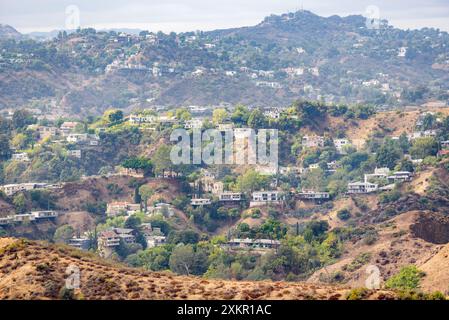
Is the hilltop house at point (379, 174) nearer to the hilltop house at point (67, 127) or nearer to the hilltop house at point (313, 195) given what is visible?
the hilltop house at point (313, 195)

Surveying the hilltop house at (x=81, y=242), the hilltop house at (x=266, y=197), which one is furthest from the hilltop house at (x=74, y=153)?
the hilltop house at (x=81, y=242)

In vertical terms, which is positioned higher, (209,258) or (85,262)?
(85,262)

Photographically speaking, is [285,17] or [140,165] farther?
[285,17]

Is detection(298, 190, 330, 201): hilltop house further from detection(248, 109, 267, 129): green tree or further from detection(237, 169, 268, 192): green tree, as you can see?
detection(248, 109, 267, 129): green tree

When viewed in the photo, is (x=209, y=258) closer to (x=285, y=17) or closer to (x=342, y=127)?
(x=342, y=127)

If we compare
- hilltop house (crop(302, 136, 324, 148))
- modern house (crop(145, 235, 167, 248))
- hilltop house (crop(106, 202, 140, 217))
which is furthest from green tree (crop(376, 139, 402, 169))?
modern house (crop(145, 235, 167, 248))

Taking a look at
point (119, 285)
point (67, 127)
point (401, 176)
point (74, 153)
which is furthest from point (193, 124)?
point (119, 285)
